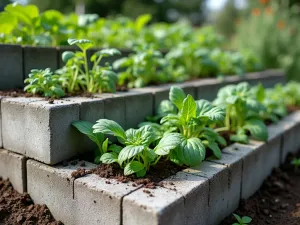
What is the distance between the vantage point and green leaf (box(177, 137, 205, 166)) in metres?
1.92

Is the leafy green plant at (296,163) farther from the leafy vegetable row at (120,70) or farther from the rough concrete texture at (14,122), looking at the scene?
the rough concrete texture at (14,122)

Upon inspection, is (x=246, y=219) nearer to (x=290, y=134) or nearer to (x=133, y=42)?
(x=290, y=134)

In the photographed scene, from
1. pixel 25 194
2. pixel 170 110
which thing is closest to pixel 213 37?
pixel 170 110

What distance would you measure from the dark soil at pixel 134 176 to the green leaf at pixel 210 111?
371 millimetres

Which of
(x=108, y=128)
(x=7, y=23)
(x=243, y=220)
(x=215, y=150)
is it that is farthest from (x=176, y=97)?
(x=7, y=23)

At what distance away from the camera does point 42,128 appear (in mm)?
1944

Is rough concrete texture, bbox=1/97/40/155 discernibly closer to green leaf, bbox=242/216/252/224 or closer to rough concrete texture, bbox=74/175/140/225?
rough concrete texture, bbox=74/175/140/225

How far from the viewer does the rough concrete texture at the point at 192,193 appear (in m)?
1.69

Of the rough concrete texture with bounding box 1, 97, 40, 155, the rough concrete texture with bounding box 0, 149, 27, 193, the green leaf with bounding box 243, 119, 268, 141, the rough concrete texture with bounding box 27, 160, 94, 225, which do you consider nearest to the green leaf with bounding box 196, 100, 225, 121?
the green leaf with bounding box 243, 119, 268, 141

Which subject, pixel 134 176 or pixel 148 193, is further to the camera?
pixel 134 176

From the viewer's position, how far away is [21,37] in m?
2.78

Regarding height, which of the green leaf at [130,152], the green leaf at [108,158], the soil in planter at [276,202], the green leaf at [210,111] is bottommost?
the soil in planter at [276,202]

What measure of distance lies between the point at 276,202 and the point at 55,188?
1551 mm

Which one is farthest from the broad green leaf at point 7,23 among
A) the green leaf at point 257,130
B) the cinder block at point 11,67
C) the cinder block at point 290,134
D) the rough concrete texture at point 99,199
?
the cinder block at point 290,134
